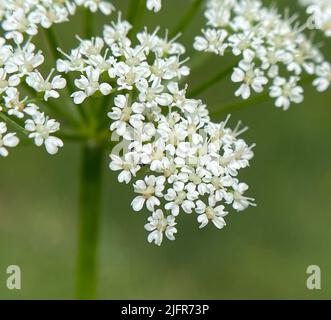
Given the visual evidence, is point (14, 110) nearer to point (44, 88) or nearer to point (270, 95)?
point (44, 88)

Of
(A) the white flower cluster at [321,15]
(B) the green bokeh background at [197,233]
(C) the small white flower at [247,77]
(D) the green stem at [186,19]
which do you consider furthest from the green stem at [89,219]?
(B) the green bokeh background at [197,233]

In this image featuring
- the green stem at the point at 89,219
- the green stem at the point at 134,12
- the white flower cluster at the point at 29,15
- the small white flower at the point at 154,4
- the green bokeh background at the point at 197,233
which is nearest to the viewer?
the white flower cluster at the point at 29,15

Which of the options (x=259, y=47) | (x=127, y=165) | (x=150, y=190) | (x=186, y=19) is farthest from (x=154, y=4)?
(x=150, y=190)

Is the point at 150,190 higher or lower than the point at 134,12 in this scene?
lower

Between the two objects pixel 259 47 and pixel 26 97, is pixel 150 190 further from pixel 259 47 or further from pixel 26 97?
pixel 259 47

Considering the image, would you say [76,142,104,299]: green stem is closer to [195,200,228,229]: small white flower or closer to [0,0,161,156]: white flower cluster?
[0,0,161,156]: white flower cluster

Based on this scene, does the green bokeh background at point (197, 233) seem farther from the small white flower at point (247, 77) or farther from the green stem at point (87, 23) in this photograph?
the green stem at point (87, 23)
